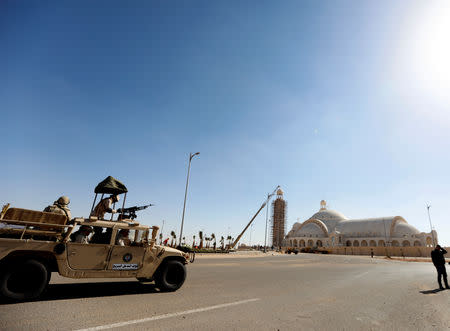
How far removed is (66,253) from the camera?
18.1ft

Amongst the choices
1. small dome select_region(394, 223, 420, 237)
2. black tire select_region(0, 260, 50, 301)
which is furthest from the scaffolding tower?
black tire select_region(0, 260, 50, 301)

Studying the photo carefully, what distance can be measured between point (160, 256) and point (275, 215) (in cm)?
12294

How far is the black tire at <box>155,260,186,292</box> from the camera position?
22.0ft

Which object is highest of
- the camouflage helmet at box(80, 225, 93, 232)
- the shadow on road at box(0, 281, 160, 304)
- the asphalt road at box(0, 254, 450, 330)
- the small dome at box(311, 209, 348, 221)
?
the small dome at box(311, 209, 348, 221)

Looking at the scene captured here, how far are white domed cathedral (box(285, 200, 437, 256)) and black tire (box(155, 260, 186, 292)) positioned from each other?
265 feet

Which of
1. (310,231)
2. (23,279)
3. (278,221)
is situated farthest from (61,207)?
(278,221)

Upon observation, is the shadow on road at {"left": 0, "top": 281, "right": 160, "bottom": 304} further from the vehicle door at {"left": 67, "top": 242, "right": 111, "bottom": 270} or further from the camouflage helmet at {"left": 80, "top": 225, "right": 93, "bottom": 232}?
the camouflage helmet at {"left": 80, "top": 225, "right": 93, "bottom": 232}

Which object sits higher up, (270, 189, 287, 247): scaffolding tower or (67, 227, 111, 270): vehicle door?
(270, 189, 287, 247): scaffolding tower

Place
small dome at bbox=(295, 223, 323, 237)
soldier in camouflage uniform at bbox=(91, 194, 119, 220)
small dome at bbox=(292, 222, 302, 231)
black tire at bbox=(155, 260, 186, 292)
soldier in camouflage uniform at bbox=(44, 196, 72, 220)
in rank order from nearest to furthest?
soldier in camouflage uniform at bbox=(44, 196, 72, 220) < black tire at bbox=(155, 260, 186, 292) < soldier in camouflage uniform at bbox=(91, 194, 119, 220) < small dome at bbox=(295, 223, 323, 237) < small dome at bbox=(292, 222, 302, 231)

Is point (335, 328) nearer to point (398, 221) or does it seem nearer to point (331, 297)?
point (331, 297)

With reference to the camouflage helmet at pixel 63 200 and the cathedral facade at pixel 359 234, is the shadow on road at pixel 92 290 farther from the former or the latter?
the cathedral facade at pixel 359 234

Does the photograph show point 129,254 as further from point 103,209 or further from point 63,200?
point 63,200

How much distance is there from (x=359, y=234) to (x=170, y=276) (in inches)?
4439

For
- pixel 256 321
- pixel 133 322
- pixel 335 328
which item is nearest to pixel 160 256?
pixel 133 322
